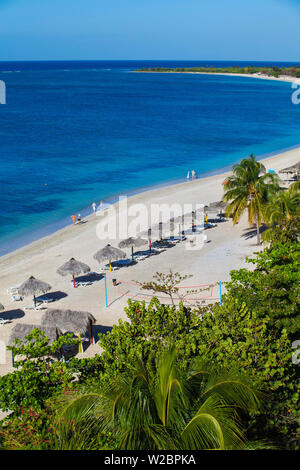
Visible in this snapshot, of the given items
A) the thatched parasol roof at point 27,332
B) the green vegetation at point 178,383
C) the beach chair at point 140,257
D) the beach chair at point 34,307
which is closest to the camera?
the green vegetation at point 178,383

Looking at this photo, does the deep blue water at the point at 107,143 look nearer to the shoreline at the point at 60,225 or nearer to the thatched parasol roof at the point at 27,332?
the shoreline at the point at 60,225

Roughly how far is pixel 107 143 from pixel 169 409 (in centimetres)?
5879

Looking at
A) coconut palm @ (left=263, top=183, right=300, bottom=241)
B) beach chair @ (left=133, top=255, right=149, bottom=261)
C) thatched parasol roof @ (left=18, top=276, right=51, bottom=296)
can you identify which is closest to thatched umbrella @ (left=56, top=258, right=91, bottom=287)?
thatched parasol roof @ (left=18, top=276, right=51, bottom=296)

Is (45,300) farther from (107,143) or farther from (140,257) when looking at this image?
(107,143)

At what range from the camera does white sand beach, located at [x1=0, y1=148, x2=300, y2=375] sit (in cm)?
1950

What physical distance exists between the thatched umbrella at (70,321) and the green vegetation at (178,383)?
5829 mm

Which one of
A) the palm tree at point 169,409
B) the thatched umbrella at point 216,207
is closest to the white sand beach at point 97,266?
the thatched umbrella at point 216,207

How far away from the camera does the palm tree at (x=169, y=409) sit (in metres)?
5.34

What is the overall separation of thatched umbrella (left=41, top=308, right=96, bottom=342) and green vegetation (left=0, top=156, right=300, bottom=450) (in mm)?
5829

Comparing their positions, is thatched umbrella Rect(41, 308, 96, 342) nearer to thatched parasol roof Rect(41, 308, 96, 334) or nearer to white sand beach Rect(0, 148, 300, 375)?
thatched parasol roof Rect(41, 308, 96, 334)

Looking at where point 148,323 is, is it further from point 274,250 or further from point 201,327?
point 274,250

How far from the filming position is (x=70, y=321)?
54.1 ft
